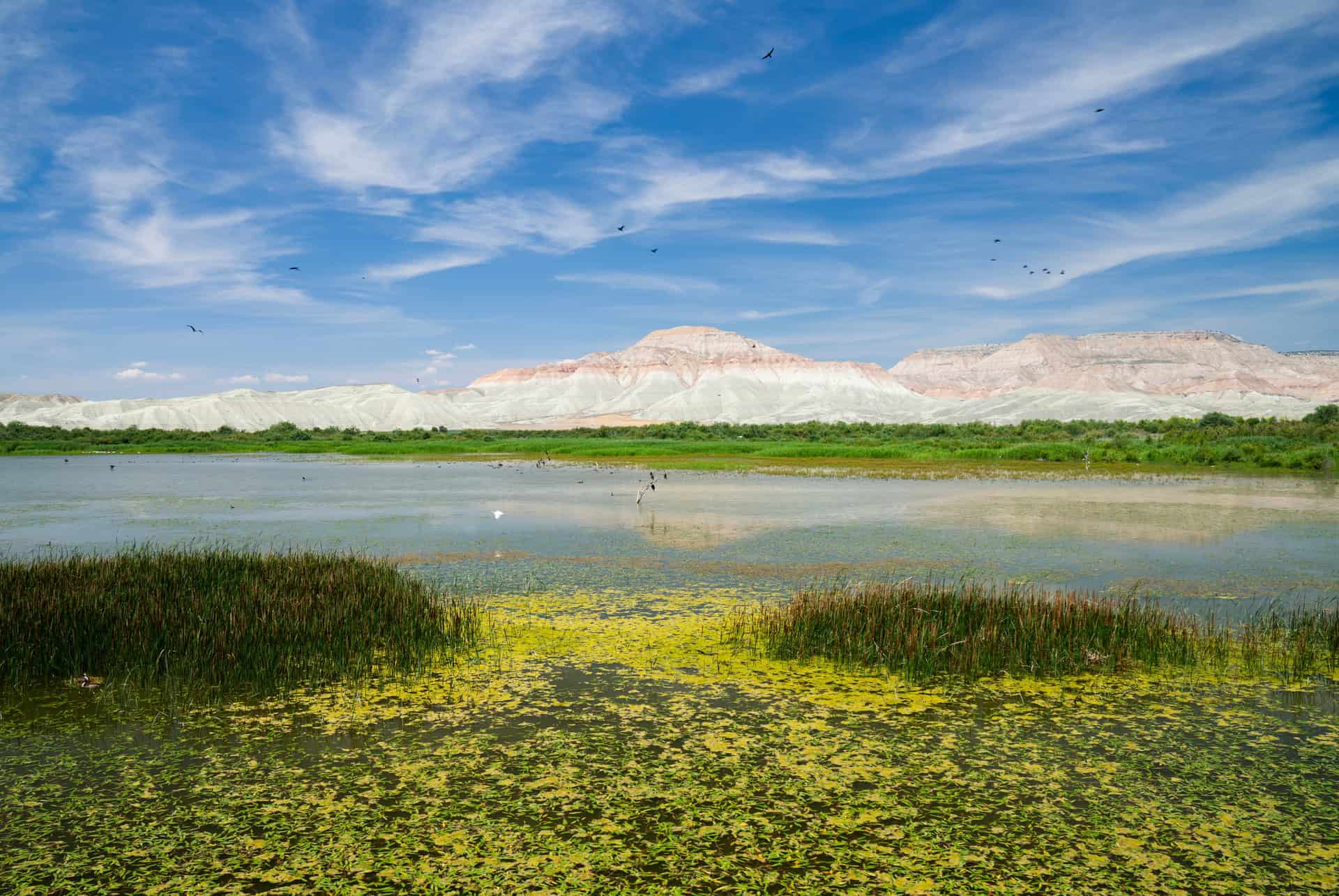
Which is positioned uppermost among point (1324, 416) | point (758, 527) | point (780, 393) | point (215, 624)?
point (780, 393)

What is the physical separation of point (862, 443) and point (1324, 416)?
26.2 m

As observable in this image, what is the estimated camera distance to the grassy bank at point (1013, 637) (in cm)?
731

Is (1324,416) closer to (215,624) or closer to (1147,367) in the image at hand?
(215,624)

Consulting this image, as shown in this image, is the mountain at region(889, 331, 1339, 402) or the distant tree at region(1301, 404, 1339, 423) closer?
the distant tree at region(1301, 404, 1339, 423)

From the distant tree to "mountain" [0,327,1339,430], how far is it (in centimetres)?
3761

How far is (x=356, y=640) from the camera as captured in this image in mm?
7598

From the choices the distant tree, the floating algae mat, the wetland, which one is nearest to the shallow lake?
the wetland

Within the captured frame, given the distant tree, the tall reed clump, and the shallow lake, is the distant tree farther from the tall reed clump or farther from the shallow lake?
the tall reed clump

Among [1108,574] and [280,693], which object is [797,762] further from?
[1108,574]

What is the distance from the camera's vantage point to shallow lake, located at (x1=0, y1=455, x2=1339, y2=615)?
38.7 ft

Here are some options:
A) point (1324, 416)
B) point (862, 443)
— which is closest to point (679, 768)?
point (862, 443)

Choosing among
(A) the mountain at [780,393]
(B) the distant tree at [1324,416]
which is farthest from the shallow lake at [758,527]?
(A) the mountain at [780,393]

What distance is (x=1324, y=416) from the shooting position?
5091 centimetres

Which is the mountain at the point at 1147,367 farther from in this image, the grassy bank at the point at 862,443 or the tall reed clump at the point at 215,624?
the tall reed clump at the point at 215,624
